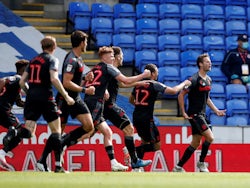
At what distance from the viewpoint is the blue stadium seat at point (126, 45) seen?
72.3 ft

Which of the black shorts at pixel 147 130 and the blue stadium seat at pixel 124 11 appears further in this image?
the blue stadium seat at pixel 124 11

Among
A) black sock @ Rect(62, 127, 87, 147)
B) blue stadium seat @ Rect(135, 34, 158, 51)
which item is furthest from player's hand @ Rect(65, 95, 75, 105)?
blue stadium seat @ Rect(135, 34, 158, 51)

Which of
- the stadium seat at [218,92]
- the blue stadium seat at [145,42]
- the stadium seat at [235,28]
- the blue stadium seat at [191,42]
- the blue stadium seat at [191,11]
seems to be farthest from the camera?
the stadium seat at [235,28]

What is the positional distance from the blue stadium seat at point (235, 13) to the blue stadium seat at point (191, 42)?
1.65 meters

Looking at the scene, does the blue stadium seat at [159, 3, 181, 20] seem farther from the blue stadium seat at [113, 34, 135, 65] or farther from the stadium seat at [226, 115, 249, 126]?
the stadium seat at [226, 115, 249, 126]

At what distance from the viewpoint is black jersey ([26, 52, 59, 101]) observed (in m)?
12.6

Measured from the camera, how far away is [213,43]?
23125mm

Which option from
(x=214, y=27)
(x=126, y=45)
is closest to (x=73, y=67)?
(x=126, y=45)

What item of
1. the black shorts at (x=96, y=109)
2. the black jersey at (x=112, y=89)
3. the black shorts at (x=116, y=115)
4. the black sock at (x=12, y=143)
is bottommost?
→ the black sock at (x=12, y=143)

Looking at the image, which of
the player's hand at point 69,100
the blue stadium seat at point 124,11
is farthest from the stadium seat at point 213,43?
the player's hand at point 69,100

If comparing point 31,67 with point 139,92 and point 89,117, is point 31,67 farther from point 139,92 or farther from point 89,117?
point 139,92

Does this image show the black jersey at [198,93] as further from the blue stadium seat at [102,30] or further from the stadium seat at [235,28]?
the stadium seat at [235,28]

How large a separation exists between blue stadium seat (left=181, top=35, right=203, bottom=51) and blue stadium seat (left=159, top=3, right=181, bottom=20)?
0.97m

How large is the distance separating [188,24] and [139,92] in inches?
300
